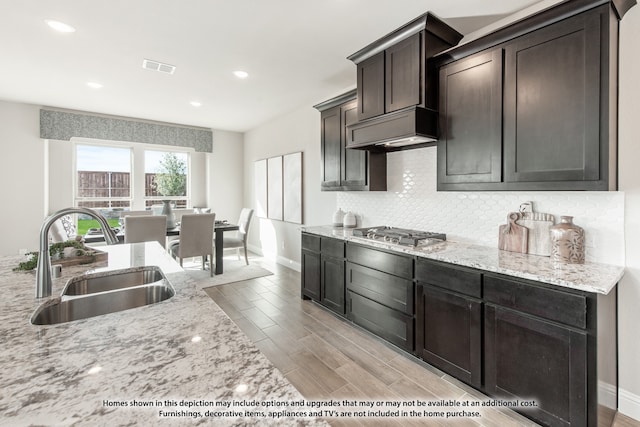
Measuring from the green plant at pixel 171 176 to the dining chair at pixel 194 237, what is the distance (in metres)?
2.16

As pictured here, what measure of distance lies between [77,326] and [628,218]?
283 cm

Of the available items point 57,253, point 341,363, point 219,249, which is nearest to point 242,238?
point 219,249

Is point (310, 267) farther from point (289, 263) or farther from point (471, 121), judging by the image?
point (471, 121)

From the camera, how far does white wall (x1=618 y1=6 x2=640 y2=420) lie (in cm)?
185

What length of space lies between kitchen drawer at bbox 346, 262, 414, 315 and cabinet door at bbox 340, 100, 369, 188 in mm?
979

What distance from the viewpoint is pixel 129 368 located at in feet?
2.47

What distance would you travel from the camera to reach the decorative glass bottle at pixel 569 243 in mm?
1970

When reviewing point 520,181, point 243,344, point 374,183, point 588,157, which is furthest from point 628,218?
point 243,344

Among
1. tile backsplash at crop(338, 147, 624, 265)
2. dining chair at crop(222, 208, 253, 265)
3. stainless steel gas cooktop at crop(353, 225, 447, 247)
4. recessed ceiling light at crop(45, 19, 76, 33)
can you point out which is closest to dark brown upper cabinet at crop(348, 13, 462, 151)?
tile backsplash at crop(338, 147, 624, 265)

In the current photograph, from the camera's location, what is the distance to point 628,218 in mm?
1882

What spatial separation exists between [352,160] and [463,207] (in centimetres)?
131

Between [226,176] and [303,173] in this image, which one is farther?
[226,176]

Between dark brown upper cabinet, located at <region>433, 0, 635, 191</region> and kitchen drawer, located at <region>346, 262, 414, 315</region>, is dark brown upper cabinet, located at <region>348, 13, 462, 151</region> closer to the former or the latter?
dark brown upper cabinet, located at <region>433, 0, 635, 191</region>

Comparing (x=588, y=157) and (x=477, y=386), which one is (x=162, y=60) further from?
(x=477, y=386)
